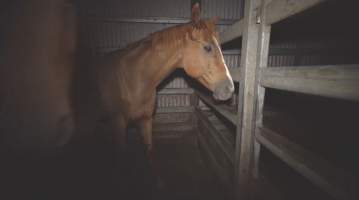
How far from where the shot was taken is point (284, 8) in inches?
32.5

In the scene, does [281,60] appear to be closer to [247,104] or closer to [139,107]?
[247,104]

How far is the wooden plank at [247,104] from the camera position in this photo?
1156mm

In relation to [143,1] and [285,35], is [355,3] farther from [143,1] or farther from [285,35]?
[143,1]

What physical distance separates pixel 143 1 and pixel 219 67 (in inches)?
98.1

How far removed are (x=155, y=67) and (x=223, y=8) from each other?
250 centimetres

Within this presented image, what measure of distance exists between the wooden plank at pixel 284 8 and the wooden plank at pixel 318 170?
653 mm

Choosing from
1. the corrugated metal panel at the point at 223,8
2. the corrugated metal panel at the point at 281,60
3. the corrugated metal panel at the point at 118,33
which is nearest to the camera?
the corrugated metal panel at the point at 118,33

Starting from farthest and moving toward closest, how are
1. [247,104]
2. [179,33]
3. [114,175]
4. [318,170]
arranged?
[114,175] < [179,33] < [247,104] < [318,170]

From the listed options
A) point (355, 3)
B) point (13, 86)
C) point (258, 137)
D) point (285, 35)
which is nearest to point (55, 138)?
point (13, 86)

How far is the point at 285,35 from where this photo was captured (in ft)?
11.9

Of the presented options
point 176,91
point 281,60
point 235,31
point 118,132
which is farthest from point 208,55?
point 281,60

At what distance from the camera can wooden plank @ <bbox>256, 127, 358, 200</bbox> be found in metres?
0.60

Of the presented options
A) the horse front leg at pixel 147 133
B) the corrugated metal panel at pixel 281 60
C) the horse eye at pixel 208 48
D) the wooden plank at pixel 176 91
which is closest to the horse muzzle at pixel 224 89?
the horse eye at pixel 208 48

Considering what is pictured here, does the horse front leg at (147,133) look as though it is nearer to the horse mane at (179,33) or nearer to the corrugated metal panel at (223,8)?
the horse mane at (179,33)
